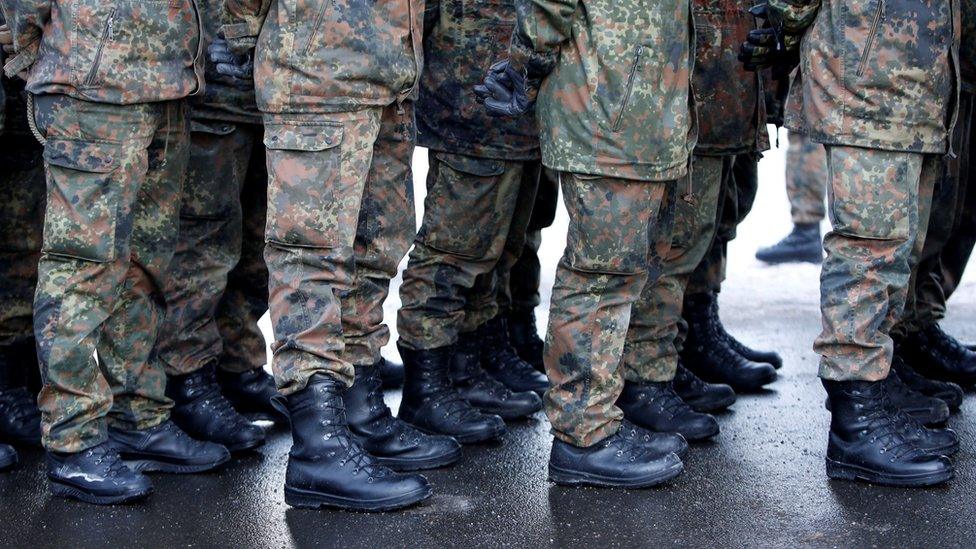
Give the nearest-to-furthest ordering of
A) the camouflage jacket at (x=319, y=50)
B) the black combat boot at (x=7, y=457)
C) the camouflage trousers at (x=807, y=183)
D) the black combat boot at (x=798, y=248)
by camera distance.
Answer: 1. the camouflage jacket at (x=319, y=50)
2. the black combat boot at (x=7, y=457)
3. the black combat boot at (x=798, y=248)
4. the camouflage trousers at (x=807, y=183)

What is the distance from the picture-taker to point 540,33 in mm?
3820

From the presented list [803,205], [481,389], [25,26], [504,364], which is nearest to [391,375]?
[504,364]

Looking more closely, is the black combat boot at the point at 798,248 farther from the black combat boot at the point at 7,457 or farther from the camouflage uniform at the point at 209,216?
the black combat boot at the point at 7,457

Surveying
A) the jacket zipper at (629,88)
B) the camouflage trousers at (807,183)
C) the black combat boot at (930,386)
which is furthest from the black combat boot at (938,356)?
the camouflage trousers at (807,183)

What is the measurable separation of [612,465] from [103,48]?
1.91 m

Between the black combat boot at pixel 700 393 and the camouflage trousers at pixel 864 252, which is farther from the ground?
the camouflage trousers at pixel 864 252

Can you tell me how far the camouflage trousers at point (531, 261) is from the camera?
5207 mm

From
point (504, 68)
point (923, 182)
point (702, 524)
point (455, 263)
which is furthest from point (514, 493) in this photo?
point (923, 182)

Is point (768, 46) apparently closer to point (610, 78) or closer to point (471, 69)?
point (610, 78)

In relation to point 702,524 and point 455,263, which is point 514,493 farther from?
point 455,263

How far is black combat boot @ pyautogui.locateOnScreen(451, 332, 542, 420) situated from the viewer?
4.89 meters

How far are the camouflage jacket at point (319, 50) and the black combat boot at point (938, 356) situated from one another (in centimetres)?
249

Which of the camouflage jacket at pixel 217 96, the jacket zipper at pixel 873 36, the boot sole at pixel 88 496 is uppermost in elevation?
the jacket zipper at pixel 873 36

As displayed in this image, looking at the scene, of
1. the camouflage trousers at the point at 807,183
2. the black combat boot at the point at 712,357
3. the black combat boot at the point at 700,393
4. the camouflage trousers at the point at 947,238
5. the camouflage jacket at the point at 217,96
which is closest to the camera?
the camouflage jacket at the point at 217,96
